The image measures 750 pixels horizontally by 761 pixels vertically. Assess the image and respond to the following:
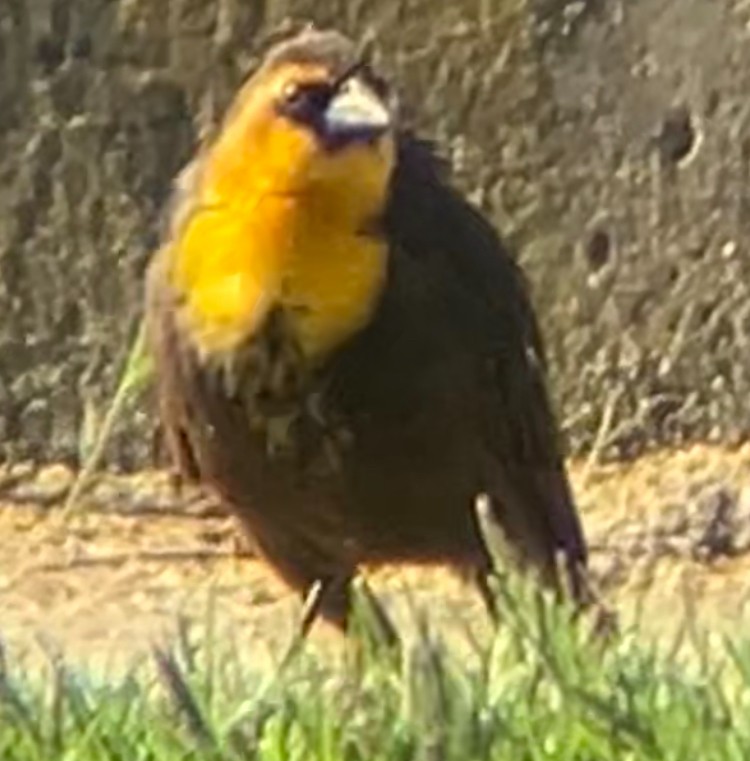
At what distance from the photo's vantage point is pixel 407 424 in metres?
4.67

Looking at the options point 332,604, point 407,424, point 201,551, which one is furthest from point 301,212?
point 201,551

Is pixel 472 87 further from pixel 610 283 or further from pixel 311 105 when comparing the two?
pixel 311 105

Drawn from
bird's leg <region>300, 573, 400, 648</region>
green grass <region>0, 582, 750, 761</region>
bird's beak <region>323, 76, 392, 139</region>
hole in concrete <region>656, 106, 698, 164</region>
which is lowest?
bird's leg <region>300, 573, 400, 648</region>

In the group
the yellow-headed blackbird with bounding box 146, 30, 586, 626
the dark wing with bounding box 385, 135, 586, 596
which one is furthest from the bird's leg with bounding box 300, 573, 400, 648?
the dark wing with bounding box 385, 135, 586, 596

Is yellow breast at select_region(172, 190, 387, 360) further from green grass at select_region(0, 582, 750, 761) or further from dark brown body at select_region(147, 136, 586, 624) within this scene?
green grass at select_region(0, 582, 750, 761)

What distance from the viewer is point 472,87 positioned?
249 inches

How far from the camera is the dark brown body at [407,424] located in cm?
461

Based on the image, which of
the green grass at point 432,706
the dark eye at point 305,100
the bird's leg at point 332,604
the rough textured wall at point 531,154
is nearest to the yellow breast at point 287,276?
the dark eye at point 305,100

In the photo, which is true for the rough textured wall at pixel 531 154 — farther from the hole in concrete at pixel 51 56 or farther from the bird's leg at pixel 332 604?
the bird's leg at pixel 332 604

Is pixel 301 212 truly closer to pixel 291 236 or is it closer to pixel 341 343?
pixel 291 236

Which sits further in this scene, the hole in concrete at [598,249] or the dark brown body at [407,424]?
the hole in concrete at [598,249]

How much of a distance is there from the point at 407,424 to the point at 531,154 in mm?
1749

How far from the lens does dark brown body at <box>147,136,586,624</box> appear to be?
15.1ft

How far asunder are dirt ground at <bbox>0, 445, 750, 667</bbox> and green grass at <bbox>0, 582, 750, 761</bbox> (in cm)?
235
